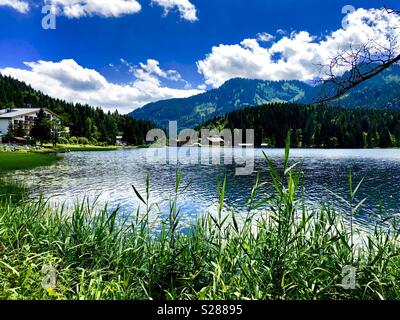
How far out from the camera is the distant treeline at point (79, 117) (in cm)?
10612

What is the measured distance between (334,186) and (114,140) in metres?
102

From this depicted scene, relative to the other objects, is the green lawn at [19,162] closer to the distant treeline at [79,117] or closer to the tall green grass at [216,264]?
the tall green grass at [216,264]

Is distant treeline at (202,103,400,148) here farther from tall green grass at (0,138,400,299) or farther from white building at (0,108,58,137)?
tall green grass at (0,138,400,299)

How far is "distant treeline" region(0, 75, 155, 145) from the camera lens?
106m

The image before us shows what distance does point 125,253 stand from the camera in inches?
218

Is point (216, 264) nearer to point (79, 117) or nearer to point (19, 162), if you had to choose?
point (19, 162)

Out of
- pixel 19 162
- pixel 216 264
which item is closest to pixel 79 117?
pixel 19 162

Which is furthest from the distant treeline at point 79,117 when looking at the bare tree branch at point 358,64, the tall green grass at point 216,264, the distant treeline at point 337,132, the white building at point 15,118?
the bare tree branch at point 358,64

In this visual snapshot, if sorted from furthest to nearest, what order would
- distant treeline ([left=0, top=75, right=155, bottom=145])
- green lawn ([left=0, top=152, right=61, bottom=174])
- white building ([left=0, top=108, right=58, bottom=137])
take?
1. distant treeline ([left=0, top=75, right=155, bottom=145])
2. white building ([left=0, top=108, right=58, bottom=137])
3. green lawn ([left=0, top=152, right=61, bottom=174])

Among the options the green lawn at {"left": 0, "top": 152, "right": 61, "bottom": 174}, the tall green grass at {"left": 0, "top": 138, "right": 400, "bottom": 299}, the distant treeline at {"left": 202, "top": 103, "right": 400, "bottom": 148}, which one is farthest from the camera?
the distant treeline at {"left": 202, "top": 103, "right": 400, "bottom": 148}

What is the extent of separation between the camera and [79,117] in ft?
346

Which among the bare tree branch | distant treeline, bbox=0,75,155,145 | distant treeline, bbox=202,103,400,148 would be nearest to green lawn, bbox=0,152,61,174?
the bare tree branch
